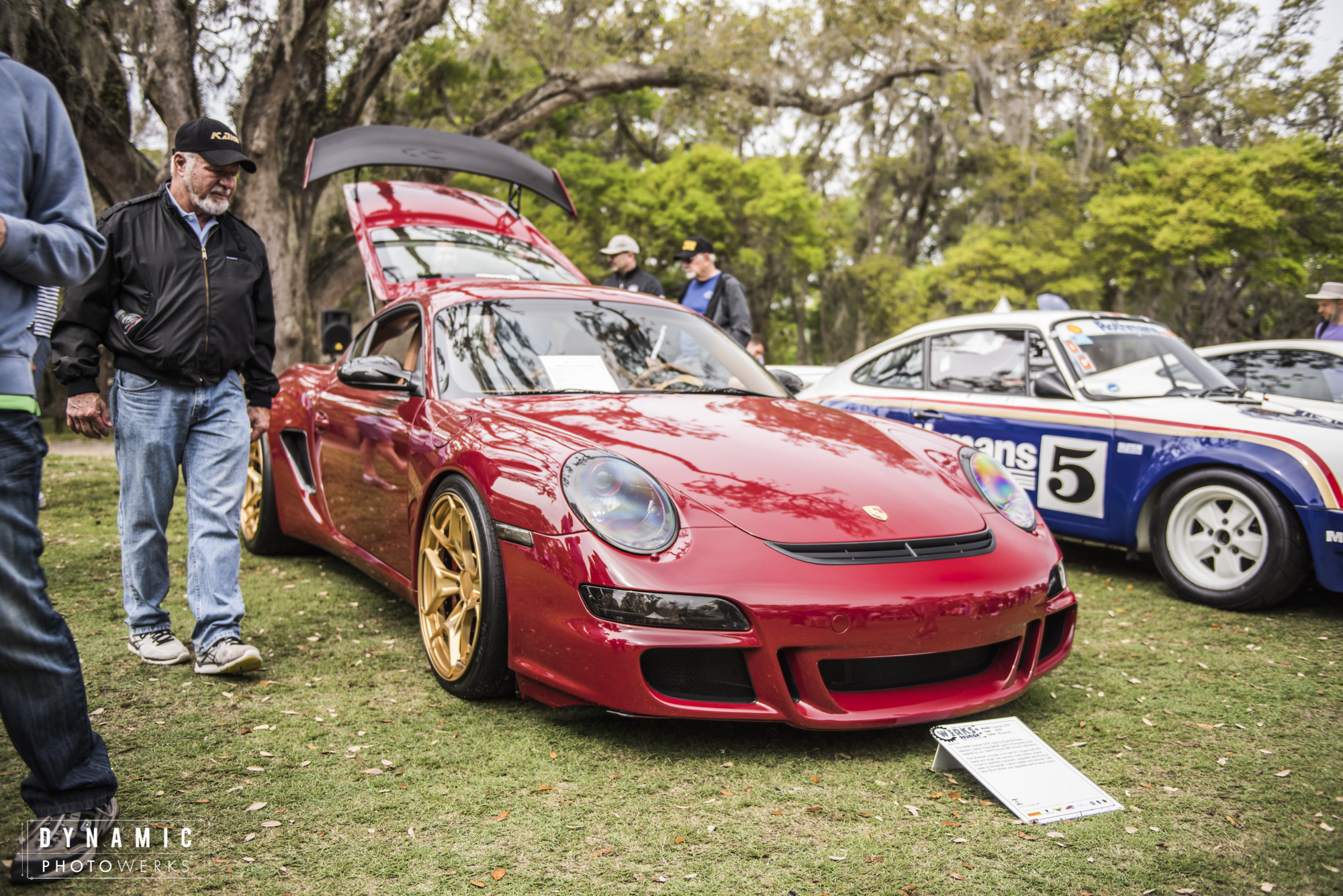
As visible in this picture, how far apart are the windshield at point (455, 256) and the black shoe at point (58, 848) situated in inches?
139

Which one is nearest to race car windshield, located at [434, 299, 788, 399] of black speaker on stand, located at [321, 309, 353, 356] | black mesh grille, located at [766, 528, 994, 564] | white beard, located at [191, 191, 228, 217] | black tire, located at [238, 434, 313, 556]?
white beard, located at [191, 191, 228, 217]

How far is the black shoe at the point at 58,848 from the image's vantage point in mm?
1999

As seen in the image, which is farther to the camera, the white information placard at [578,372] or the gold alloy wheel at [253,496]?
the gold alloy wheel at [253,496]

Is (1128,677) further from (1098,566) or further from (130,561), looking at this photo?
(130,561)

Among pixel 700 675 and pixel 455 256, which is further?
pixel 455 256

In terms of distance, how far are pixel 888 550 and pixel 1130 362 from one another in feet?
11.3

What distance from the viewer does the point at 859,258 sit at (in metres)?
36.5

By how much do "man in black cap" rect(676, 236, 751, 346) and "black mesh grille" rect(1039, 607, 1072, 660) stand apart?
12.0 ft

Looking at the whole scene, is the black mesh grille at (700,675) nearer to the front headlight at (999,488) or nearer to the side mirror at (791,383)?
the front headlight at (999,488)

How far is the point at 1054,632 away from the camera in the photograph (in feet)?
10.2

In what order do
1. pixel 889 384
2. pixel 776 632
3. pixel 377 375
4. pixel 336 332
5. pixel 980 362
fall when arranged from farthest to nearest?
pixel 336 332
pixel 889 384
pixel 980 362
pixel 377 375
pixel 776 632

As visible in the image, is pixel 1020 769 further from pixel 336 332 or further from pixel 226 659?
pixel 336 332

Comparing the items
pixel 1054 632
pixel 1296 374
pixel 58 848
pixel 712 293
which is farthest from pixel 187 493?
pixel 1296 374

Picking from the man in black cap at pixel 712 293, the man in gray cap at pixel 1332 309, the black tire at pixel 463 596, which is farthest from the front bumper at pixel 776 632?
the man in gray cap at pixel 1332 309
